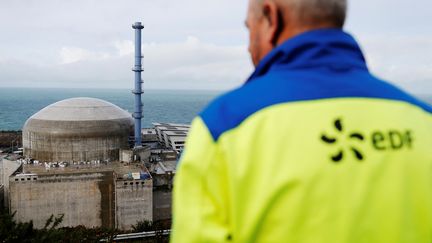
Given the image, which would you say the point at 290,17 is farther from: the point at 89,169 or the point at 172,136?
the point at 172,136

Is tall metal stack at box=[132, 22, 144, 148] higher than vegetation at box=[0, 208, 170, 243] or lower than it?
higher

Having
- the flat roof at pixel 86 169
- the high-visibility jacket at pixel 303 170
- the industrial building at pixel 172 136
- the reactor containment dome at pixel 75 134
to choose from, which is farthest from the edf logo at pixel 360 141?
the industrial building at pixel 172 136

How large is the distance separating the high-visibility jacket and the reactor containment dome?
29.4m

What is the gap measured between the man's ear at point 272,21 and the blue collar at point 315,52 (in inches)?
4.6

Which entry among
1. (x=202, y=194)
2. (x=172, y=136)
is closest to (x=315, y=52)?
(x=202, y=194)

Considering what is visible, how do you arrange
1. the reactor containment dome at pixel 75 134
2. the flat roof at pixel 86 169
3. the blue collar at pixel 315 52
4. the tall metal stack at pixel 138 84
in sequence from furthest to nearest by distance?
the tall metal stack at pixel 138 84 < the reactor containment dome at pixel 75 134 < the flat roof at pixel 86 169 < the blue collar at pixel 315 52

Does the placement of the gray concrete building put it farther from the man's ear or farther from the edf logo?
the edf logo

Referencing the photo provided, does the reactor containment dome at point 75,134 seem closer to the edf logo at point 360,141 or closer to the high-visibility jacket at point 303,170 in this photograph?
the high-visibility jacket at point 303,170

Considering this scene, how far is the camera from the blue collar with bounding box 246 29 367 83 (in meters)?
1.74

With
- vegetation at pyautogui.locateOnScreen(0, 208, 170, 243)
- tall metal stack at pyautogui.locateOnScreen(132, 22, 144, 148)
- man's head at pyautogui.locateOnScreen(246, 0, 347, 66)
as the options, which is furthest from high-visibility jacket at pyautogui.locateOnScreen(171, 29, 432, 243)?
tall metal stack at pyautogui.locateOnScreen(132, 22, 144, 148)

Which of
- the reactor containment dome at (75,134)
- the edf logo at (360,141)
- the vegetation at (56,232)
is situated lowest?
the vegetation at (56,232)

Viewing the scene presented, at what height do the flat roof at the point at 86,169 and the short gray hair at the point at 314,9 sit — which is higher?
the short gray hair at the point at 314,9

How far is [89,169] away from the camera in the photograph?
27531 millimetres

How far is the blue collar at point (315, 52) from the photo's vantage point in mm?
1744
